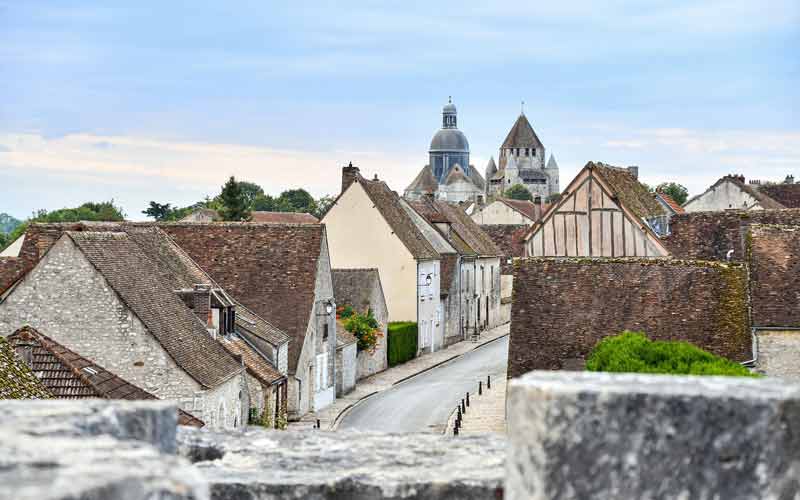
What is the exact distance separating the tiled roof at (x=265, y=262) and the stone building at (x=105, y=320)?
10.9 m

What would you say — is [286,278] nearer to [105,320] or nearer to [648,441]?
[105,320]

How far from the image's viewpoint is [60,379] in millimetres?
20422

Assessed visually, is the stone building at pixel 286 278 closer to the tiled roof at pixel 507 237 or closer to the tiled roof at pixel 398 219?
the tiled roof at pixel 398 219

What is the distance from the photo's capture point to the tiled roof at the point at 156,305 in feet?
78.9

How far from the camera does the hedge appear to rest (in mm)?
49875

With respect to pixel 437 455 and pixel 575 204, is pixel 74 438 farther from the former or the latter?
pixel 575 204

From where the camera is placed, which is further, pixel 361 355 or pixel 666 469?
pixel 361 355

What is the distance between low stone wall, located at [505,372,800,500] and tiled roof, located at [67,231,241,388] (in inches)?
809

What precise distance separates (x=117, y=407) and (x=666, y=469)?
1.67 m

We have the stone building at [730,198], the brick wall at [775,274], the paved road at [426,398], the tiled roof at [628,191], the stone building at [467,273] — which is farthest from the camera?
the stone building at [730,198]

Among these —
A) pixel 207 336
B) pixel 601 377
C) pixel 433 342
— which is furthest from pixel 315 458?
pixel 433 342

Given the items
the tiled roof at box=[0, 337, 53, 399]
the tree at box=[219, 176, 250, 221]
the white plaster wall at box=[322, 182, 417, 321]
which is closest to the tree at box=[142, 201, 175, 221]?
the tree at box=[219, 176, 250, 221]

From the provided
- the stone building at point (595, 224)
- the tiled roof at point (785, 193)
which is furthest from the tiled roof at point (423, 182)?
the stone building at point (595, 224)

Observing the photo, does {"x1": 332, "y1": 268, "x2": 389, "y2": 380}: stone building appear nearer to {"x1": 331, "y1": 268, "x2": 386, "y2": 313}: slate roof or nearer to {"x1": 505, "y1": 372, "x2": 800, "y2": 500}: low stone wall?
{"x1": 331, "y1": 268, "x2": 386, "y2": 313}: slate roof
